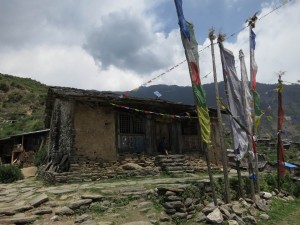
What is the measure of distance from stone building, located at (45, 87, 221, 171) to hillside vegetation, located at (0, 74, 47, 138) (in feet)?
70.4

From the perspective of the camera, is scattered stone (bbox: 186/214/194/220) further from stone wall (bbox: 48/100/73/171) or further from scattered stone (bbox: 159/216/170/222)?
stone wall (bbox: 48/100/73/171)

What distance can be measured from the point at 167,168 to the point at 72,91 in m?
5.63

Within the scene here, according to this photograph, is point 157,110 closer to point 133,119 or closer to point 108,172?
point 133,119

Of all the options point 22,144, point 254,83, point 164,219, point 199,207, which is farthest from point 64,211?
point 22,144

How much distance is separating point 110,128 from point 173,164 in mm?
3534

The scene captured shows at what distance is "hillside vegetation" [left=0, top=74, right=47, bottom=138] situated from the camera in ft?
120

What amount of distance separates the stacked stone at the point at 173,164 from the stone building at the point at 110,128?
97 cm

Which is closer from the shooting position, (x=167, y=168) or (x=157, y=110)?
(x=167, y=168)

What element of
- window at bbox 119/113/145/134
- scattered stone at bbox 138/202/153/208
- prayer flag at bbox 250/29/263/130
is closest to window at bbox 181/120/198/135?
window at bbox 119/113/145/134

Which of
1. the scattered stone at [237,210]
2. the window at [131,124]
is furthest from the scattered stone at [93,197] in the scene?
the window at [131,124]

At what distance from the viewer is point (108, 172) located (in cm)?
1259

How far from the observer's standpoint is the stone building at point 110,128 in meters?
13.0

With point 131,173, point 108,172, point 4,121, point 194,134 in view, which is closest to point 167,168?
point 131,173

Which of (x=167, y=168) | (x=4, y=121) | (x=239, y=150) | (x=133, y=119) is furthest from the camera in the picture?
(x=4, y=121)
